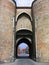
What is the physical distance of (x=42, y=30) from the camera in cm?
1606

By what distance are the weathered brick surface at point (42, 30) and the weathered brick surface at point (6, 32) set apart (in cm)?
255

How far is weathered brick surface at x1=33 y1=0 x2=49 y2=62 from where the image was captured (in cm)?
1566

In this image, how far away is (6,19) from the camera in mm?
15859

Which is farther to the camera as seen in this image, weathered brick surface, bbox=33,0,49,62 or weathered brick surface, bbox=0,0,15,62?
weathered brick surface, bbox=33,0,49,62

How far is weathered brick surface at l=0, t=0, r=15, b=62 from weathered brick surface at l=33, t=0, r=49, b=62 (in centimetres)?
255

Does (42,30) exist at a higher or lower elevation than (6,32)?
higher

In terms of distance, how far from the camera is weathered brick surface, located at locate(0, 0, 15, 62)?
1516 cm

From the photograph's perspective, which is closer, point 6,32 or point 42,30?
point 6,32

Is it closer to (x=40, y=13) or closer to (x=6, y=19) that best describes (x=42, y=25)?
(x=40, y=13)

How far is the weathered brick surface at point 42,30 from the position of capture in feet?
51.4

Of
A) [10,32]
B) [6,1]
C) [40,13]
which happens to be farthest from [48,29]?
[6,1]

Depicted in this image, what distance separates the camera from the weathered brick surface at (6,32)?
49.7 feet

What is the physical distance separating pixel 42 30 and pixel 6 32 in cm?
350

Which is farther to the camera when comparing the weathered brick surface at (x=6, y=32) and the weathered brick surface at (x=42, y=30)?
the weathered brick surface at (x=42, y=30)
